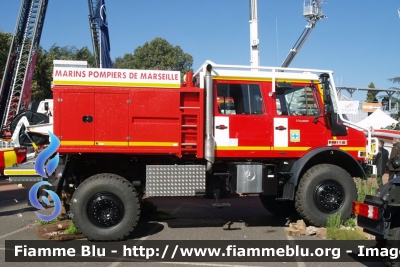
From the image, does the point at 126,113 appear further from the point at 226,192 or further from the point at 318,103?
the point at 318,103

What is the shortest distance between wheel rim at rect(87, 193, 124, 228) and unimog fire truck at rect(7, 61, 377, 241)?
0.05 ft

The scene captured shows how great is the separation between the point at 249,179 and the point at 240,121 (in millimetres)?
1010

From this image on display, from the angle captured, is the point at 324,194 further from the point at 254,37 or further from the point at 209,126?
the point at 254,37

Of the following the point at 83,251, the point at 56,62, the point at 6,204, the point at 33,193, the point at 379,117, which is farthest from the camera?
the point at 379,117

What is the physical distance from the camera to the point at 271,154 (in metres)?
7.56

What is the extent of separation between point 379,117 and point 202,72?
18.0 meters

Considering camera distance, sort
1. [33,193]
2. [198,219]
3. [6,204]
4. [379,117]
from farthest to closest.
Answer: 1. [379,117]
2. [6,204]
3. [198,219]
4. [33,193]

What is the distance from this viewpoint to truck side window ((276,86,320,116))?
25.2 ft

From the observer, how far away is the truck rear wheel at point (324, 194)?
293 inches

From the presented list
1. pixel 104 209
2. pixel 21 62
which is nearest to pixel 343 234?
pixel 104 209

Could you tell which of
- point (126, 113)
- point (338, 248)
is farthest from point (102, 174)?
point (338, 248)

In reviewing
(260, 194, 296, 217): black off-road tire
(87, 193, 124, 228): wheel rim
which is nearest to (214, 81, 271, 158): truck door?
(260, 194, 296, 217): black off-road tire

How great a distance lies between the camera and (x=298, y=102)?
25.6 ft

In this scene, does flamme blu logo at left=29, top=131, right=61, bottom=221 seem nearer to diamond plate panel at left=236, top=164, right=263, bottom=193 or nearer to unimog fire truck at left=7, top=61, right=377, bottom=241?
unimog fire truck at left=7, top=61, right=377, bottom=241
